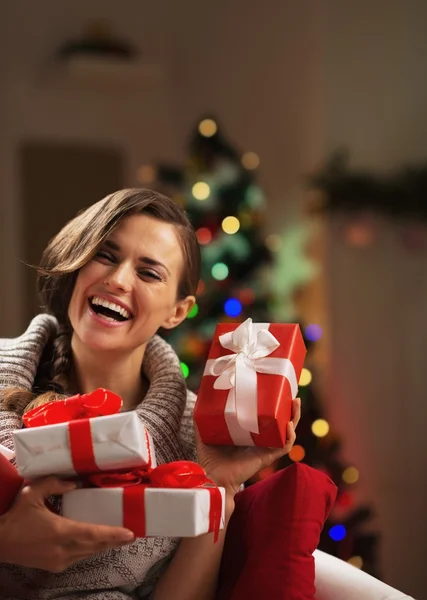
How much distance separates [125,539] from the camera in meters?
1.33

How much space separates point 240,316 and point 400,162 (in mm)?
1096

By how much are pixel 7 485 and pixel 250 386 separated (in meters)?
0.48

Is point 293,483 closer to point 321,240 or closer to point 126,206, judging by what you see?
point 126,206

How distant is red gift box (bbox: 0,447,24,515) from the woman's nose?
0.48m

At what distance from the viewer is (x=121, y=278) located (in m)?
1.76

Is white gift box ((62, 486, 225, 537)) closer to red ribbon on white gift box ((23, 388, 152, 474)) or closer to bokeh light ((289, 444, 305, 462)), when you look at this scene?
red ribbon on white gift box ((23, 388, 152, 474))

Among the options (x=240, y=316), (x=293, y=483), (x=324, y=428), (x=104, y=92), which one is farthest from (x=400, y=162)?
(x=293, y=483)

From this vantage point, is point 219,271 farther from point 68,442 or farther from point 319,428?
point 68,442

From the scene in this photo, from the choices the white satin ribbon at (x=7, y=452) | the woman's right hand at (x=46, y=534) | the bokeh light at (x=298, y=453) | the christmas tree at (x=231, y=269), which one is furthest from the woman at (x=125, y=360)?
the christmas tree at (x=231, y=269)

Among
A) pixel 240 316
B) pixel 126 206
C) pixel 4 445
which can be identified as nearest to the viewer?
pixel 4 445

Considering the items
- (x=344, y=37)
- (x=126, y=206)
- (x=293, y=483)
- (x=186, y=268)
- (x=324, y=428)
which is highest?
(x=344, y=37)

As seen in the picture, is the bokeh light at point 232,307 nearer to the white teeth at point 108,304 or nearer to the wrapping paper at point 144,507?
the white teeth at point 108,304

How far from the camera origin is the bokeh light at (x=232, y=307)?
3398mm

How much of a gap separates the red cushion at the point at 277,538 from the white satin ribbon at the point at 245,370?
6.5 inches
